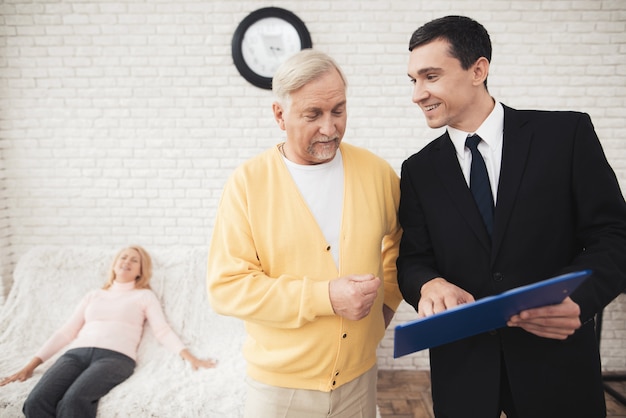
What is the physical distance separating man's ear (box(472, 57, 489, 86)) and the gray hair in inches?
16.7

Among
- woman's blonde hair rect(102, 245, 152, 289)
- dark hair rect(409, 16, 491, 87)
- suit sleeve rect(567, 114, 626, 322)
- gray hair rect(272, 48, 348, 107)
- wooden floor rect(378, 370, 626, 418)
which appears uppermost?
dark hair rect(409, 16, 491, 87)

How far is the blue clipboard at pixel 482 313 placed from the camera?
82cm

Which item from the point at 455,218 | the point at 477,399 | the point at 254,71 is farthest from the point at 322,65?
the point at 254,71

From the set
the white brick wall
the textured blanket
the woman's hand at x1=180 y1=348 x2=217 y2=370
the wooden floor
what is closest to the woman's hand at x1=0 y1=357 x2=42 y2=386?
the textured blanket

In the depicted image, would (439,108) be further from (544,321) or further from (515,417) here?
(515,417)

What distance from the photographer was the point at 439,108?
1.31 metres

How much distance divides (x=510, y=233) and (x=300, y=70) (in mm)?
775

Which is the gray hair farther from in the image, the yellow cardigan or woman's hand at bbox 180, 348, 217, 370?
woman's hand at bbox 180, 348, 217, 370

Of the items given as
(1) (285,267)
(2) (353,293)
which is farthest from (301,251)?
(2) (353,293)

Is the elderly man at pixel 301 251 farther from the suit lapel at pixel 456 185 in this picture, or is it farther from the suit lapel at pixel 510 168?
the suit lapel at pixel 510 168

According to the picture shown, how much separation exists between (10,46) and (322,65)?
3.14 m

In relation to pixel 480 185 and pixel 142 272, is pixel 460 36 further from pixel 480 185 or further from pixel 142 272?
pixel 142 272

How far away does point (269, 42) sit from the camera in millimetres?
3068

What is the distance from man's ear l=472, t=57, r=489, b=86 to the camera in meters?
1.30
